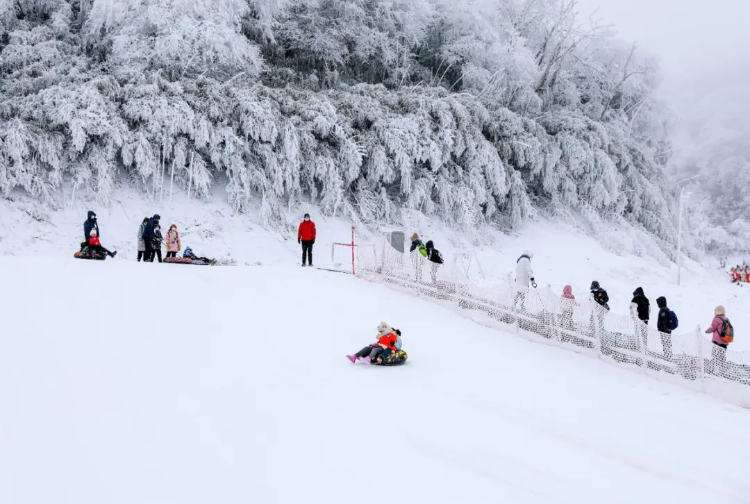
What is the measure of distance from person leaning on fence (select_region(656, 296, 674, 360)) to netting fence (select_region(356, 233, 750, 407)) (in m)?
0.02

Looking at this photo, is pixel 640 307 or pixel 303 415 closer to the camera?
pixel 303 415

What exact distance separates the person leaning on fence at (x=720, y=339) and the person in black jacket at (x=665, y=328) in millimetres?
635

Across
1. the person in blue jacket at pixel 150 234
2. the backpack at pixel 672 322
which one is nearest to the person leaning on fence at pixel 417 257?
the backpack at pixel 672 322

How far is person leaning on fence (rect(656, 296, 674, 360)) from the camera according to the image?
32.8ft

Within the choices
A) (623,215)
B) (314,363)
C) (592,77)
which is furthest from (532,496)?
(592,77)

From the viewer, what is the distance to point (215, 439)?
5.70 metres

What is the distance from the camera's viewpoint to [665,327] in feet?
34.3

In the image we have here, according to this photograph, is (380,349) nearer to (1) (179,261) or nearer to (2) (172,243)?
(1) (179,261)

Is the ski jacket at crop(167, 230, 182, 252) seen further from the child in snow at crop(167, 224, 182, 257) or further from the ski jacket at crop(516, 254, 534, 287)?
the ski jacket at crop(516, 254, 534, 287)

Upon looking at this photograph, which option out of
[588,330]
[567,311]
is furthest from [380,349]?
[588,330]

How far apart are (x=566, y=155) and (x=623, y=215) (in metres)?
5.02

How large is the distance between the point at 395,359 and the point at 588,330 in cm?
437

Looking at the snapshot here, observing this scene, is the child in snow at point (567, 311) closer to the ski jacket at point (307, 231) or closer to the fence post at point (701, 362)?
the fence post at point (701, 362)

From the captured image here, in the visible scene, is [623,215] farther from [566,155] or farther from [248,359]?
[248,359]
